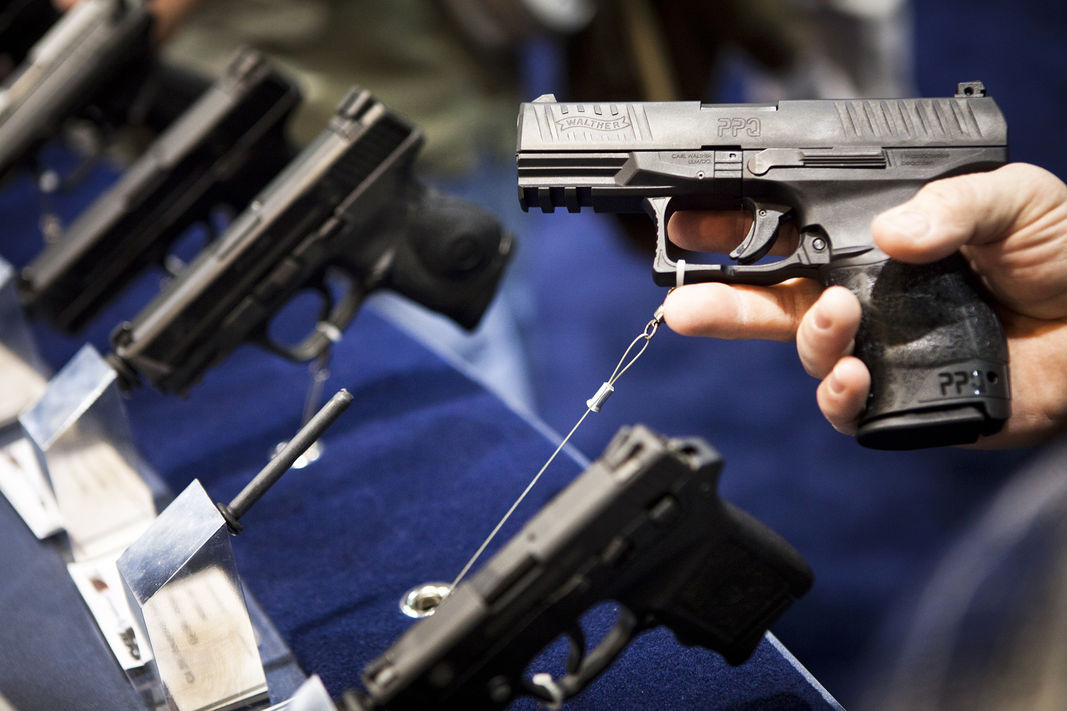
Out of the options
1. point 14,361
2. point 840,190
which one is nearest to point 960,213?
point 840,190

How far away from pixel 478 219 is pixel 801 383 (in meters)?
2.10

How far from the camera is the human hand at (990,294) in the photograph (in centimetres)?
123

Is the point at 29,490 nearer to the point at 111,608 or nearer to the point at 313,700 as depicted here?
the point at 111,608

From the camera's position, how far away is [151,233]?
7.23 feet

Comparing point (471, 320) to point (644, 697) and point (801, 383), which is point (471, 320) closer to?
point (644, 697)

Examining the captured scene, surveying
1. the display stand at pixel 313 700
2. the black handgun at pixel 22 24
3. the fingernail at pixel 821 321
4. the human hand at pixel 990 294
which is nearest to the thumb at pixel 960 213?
the human hand at pixel 990 294

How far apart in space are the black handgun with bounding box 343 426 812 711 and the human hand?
1.00ft

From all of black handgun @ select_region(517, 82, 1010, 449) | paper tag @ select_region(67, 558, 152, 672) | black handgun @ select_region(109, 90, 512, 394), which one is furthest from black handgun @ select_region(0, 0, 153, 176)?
black handgun @ select_region(517, 82, 1010, 449)

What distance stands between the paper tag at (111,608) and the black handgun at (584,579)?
1.64 feet

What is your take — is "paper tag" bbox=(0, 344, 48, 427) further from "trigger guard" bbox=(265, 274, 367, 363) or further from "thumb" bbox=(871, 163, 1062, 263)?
"thumb" bbox=(871, 163, 1062, 263)

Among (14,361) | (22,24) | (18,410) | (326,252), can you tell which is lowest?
(18,410)

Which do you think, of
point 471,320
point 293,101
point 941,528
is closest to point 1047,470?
point 941,528

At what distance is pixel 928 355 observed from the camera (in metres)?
1.27

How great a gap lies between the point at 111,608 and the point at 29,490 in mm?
393
